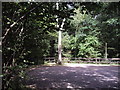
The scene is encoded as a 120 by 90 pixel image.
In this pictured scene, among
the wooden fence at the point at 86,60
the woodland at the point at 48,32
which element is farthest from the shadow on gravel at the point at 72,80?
the wooden fence at the point at 86,60

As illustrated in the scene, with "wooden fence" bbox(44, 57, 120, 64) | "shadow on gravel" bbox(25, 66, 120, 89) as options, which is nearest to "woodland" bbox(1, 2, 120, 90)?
"wooden fence" bbox(44, 57, 120, 64)

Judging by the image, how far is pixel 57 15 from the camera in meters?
2.00

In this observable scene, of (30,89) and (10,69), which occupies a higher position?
(10,69)

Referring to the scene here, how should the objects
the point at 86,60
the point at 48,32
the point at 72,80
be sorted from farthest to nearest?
1. the point at 86,60
2. the point at 72,80
3. the point at 48,32

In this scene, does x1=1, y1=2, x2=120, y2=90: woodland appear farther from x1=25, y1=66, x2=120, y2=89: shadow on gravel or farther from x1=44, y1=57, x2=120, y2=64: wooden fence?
x1=25, y1=66, x2=120, y2=89: shadow on gravel

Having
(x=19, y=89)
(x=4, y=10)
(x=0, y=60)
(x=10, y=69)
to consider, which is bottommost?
(x=19, y=89)

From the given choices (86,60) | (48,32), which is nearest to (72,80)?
(48,32)

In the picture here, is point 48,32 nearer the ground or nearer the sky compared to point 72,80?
nearer the sky

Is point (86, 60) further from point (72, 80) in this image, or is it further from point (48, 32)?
point (48, 32)

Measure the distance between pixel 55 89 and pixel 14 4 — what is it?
2.59 meters

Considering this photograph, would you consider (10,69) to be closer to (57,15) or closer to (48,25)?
(48,25)

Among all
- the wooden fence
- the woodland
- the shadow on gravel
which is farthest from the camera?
the wooden fence

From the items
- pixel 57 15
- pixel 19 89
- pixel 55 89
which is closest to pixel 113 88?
pixel 55 89

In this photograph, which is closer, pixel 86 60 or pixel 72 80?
pixel 72 80
